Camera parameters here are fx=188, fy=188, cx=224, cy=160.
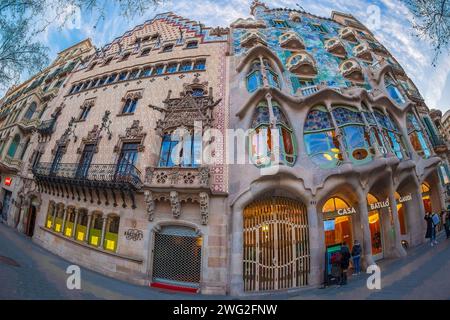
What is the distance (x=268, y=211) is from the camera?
985 cm

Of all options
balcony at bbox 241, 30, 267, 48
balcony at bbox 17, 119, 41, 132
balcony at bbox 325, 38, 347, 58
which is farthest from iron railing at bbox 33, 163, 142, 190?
balcony at bbox 325, 38, 347, 58

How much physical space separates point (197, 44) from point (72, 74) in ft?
50.7

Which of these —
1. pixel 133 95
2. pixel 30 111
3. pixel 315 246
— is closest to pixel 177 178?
pixel 315 246

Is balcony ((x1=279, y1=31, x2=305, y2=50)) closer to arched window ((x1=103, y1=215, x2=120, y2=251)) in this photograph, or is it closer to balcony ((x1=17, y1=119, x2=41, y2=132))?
arched window ((x1=103, y1=215, x2=120, y2=251))

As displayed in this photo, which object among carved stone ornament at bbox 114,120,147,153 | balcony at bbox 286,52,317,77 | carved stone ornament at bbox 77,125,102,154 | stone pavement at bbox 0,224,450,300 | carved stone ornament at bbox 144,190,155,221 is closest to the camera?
stone pavement at bbox 0,224,450,300

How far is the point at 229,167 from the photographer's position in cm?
1023

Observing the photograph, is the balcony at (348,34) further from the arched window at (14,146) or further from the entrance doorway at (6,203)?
the entrance doorway at (6,203)

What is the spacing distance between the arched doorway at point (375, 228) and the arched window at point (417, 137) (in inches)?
279

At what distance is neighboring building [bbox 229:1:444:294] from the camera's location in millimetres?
9320

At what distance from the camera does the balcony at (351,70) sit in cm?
1484

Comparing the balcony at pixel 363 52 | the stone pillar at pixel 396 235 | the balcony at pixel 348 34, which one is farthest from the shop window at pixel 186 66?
the balcony at pixel 348 34

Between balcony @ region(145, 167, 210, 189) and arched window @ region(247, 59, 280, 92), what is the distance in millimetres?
6507

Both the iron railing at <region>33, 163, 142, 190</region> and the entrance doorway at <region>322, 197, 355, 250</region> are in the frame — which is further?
the entrance doorway at <region>322, 197, 355, 250</region>

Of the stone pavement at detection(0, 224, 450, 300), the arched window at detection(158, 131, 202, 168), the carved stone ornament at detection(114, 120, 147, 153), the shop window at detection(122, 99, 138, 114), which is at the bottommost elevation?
the stone pavement at detection(0, 224, 450, 300)
